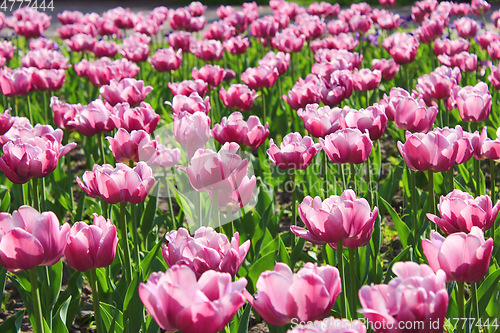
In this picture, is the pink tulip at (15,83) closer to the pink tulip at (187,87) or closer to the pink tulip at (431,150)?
the pink tulip at (187,87)

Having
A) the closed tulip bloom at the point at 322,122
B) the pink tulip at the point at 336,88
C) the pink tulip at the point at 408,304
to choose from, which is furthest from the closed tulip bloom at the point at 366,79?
the pink tulip at the point at 408,304

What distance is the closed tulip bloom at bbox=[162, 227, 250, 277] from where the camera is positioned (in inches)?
48.4

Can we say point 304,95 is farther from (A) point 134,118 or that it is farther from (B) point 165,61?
(B) point 165,61

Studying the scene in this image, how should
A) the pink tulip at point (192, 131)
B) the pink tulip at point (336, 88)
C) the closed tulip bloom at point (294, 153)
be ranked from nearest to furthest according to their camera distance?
1. the closed tulip bloom at point (294, 153)
2. the pink tulip at point (192, 131)
3. the pink tulip at point (336, 88)

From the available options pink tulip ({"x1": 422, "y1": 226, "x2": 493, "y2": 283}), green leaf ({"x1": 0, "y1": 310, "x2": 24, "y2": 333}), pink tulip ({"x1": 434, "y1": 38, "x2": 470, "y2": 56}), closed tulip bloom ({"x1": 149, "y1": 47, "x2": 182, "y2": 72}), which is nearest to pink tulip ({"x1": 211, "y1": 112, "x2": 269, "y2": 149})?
green leaf ({"x1": 0, "y1": 310, "x2": 24, "y2": 333})

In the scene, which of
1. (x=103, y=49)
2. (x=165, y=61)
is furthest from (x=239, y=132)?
(x=103, y=49)

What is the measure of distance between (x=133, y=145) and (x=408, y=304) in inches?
56.7

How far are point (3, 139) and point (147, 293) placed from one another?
5.34 ft

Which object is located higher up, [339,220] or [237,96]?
[339,220]

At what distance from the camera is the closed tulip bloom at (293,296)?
3.37 ft

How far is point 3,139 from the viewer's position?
2.27m

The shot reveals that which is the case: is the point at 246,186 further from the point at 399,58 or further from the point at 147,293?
the point at 399,58

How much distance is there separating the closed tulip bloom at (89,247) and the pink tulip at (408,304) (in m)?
0.76

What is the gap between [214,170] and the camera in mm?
1612
